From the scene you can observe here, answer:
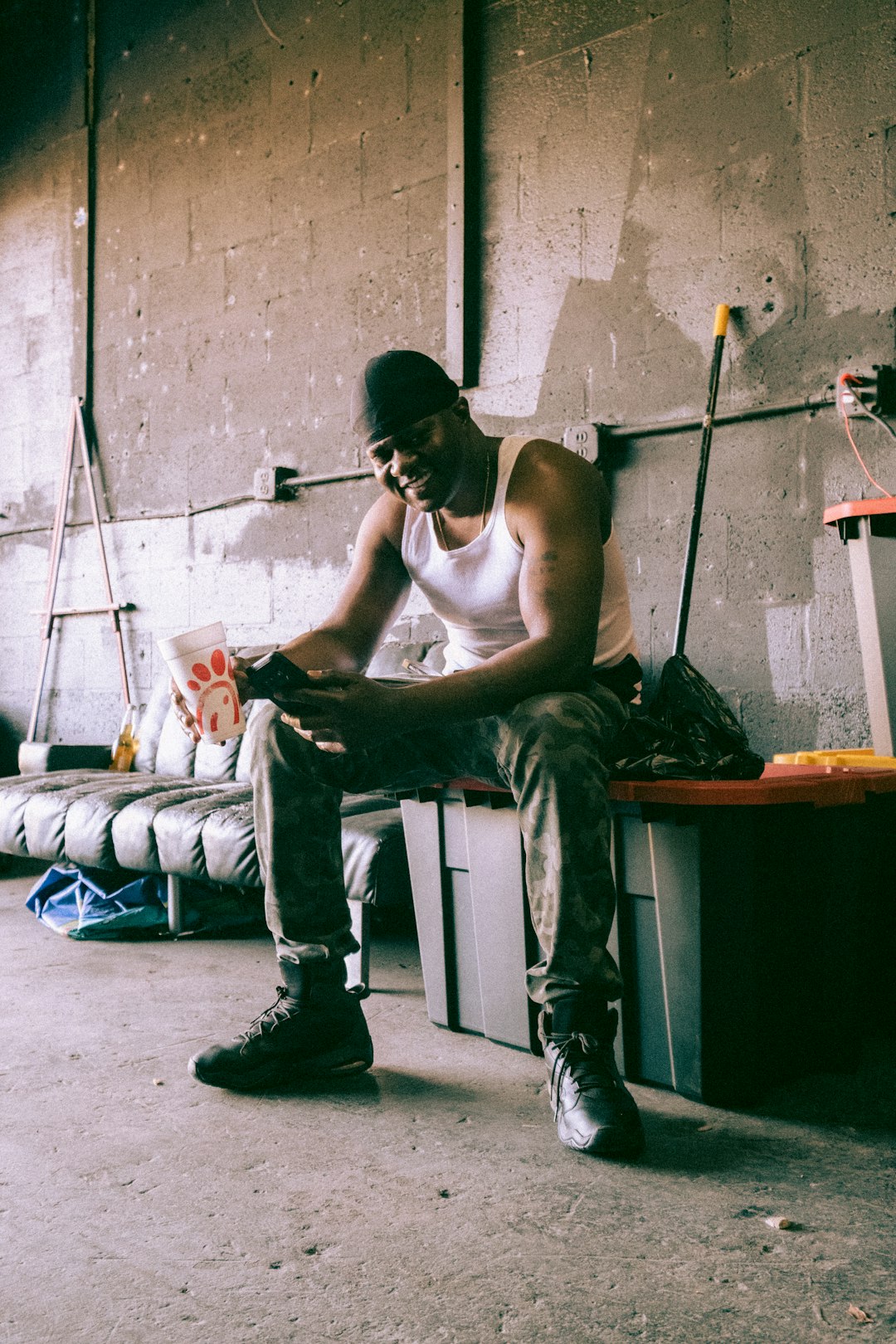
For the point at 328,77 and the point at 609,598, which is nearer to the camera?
the point at 609,598

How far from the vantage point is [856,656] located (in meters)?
2.65

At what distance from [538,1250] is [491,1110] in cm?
44

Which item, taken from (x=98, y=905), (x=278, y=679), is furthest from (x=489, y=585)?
(x=98, y=905)

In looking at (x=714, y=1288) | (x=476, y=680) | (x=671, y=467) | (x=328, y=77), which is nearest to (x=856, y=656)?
(x=671, y=467)

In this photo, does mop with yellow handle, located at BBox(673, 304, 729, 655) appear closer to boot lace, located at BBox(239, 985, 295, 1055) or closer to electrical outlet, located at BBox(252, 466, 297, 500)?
boot lace, located at BBox(239, 985, 295, 1055)

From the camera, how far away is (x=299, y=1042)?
174 centimetres

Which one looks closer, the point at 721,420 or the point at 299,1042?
the point at 299,1042

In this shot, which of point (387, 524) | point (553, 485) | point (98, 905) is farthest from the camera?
point (98, 905)

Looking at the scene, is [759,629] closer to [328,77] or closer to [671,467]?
[671,467]

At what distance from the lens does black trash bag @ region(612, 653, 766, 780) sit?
66.5 inches

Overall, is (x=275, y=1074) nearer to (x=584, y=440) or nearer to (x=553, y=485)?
(x=553, y=485)

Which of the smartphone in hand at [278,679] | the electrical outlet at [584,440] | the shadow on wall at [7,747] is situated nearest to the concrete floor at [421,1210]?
the smartphone in hand at [278,679]

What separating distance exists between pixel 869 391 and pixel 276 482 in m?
2.10

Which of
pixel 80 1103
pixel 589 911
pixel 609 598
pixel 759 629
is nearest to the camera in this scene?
pixel 589 911
